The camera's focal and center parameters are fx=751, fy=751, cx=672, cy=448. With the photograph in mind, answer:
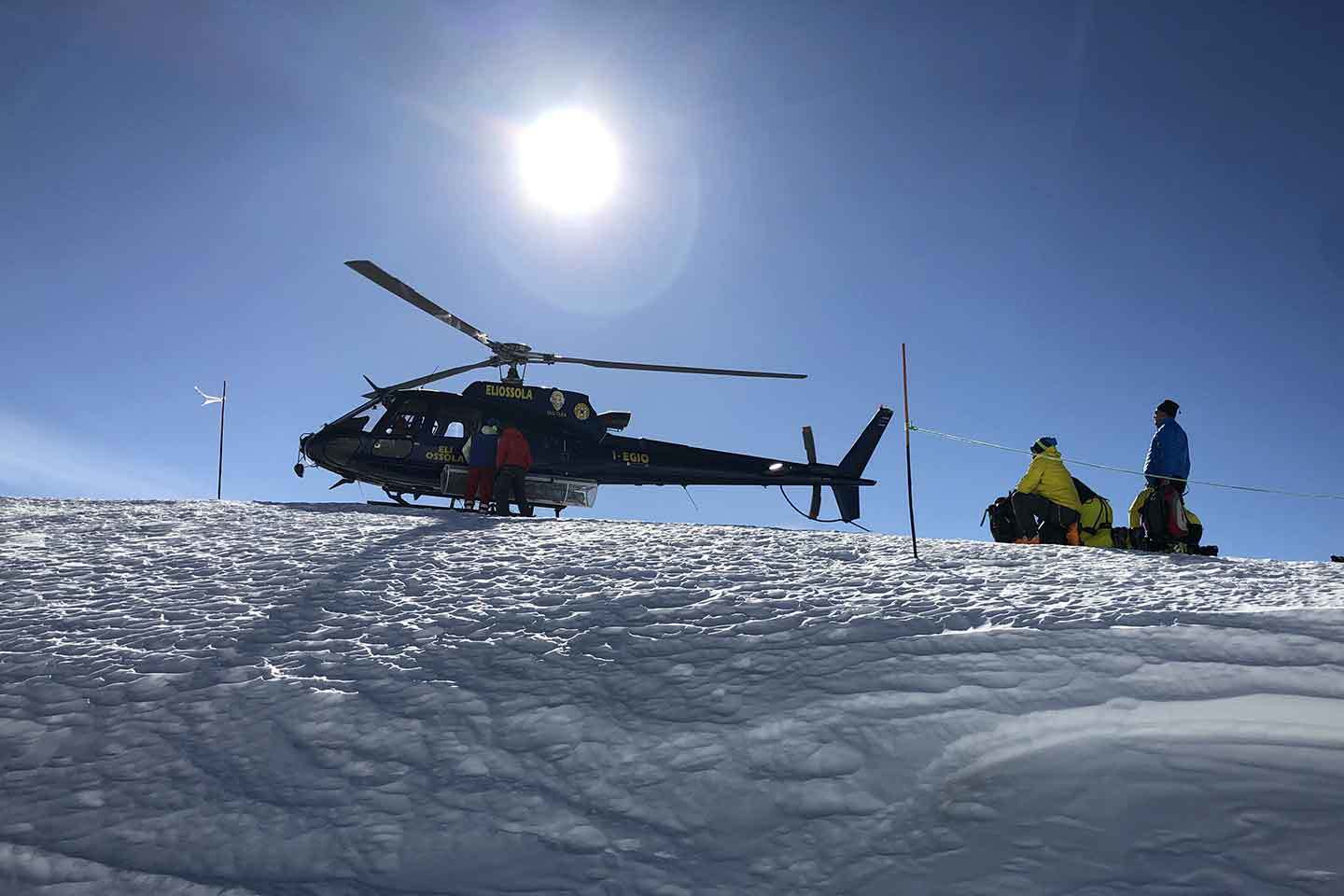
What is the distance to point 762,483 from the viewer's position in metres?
14.1

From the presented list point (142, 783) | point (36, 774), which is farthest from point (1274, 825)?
point (36, 774)

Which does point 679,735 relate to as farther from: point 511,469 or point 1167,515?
point 511,469

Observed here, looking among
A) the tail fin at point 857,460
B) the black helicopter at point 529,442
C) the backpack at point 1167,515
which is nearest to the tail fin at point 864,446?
the tail fin at point 857,460

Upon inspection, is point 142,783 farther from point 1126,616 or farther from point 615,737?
point 1126,616

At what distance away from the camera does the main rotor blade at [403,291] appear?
33.9 feet

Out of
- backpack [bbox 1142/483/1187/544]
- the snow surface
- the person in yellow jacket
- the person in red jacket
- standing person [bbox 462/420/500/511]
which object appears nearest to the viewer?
the snow surface

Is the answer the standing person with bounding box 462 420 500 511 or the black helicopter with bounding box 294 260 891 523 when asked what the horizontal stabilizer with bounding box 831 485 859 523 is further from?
the standing person with bounding box 462 420 500 511

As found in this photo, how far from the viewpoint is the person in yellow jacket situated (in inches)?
280

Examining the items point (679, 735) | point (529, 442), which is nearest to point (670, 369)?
point (529, 442)

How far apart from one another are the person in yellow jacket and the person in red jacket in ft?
19.0

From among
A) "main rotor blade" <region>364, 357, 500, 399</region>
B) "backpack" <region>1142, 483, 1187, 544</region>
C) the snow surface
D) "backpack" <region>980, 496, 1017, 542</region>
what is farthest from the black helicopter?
the snow surface

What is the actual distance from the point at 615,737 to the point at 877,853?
0.92 meters

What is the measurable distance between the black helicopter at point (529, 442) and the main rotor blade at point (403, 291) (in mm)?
33

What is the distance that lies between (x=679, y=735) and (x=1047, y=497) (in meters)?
5.92
